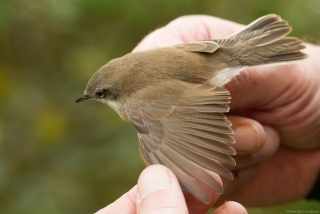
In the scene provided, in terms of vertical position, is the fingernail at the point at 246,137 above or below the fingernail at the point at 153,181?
below

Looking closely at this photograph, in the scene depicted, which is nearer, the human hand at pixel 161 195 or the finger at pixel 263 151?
the human hand at pixel 161 195

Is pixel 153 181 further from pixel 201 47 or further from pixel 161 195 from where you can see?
pixel 201 47

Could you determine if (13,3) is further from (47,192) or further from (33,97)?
(47,192)

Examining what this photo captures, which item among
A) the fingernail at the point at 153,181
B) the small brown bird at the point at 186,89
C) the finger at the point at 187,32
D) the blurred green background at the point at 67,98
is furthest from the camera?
the blurred green background at the point at 67,98

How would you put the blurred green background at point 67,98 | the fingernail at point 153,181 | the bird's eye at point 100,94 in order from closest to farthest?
1. the fingernail at point 153,181
2. the bird's eye at point 100,94
3. the blurred green background at point 67,98

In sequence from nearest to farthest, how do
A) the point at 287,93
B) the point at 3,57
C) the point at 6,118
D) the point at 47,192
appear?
the point at 287,93, the point at 47,192, the point at 6,118, the point at 3,57

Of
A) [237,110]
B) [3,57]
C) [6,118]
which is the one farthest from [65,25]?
[237,110]

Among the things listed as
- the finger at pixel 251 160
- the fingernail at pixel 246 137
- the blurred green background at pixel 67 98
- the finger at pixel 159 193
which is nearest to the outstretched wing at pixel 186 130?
the finger at pixel 159 193

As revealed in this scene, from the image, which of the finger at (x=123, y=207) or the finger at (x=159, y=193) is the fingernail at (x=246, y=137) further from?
the finger at (x=159, y=193)
